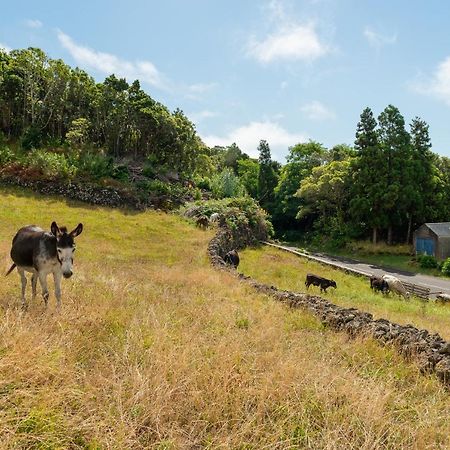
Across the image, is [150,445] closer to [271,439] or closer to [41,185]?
[271,439]

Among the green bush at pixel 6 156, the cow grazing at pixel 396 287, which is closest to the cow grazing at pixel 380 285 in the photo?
the cow grazing at pixel 396 287

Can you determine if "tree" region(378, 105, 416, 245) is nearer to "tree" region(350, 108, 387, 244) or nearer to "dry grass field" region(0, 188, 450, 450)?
"tree" region(350, 108, 387, 244)

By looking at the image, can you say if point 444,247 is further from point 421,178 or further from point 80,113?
point 80,113

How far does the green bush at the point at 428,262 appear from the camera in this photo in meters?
36.2

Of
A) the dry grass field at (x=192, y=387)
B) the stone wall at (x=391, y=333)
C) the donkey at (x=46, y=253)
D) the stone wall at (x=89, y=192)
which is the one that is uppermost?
the stone wall at (x=89, y=192)

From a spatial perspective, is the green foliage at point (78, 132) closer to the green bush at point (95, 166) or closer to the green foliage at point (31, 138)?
the green bush at point (95, 166)

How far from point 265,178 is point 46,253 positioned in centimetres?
5824

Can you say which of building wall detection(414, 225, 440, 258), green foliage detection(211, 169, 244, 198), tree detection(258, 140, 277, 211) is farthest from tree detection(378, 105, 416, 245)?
tree detection(258, 140, 277, 211)

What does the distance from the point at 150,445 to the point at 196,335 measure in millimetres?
2753

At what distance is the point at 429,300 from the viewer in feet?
69.7

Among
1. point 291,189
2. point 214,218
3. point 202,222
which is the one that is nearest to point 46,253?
point 202,222

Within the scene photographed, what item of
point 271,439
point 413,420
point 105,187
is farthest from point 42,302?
point 105,187

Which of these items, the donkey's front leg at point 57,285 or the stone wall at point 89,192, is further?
the stone wall at point 89,192

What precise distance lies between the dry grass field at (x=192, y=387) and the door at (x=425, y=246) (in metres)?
36.8
